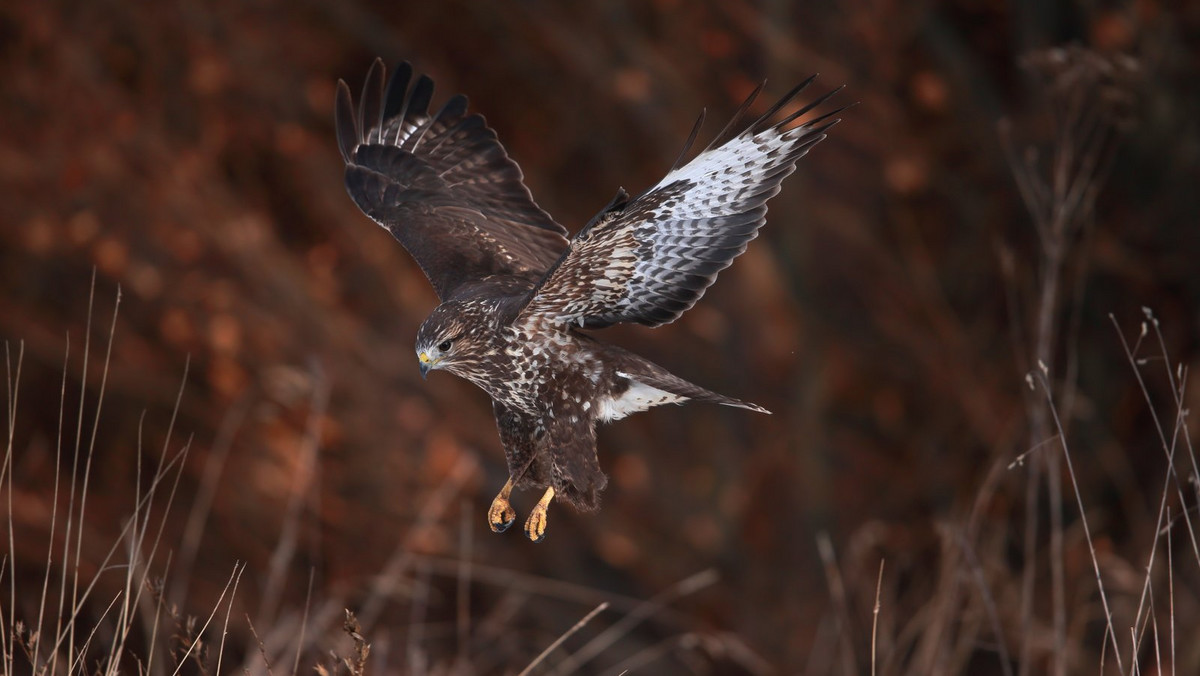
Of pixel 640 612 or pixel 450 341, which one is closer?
pixel 450 341

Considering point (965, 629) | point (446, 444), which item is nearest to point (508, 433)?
point (965, 629)

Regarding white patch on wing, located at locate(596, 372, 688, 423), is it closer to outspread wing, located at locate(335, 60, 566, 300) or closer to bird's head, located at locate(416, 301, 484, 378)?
bird's head, located at locate(416, 301, 484, 378)

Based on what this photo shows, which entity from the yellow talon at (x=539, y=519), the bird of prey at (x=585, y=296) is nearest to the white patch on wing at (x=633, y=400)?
the bird of prey at (x=585, y=296)

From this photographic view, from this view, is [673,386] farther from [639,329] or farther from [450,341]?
[639,329]

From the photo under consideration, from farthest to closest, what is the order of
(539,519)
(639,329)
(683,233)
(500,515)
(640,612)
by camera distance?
(639,329) < (640,612) < (683,233) < (539,519) < (500,515)

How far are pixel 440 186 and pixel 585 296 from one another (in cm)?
123

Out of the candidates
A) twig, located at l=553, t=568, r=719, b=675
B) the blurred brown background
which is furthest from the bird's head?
the blurred brown background

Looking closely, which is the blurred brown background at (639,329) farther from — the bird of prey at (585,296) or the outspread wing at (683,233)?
the outspread wing at (683,233)

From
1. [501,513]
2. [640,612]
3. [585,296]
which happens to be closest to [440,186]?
[585,296]

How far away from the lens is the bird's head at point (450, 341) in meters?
1.68

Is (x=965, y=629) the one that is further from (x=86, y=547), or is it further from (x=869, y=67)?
(x=86, y=547)

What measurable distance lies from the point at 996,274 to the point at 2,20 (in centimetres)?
741

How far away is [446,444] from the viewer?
1050 cm

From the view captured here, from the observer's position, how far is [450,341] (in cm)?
169
